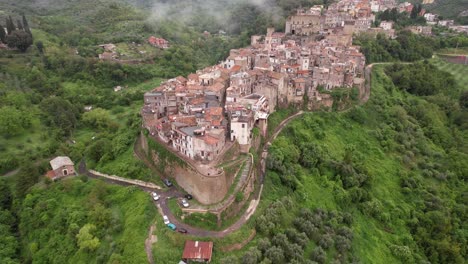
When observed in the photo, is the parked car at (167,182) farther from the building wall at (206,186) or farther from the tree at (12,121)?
the tree at (12,121)

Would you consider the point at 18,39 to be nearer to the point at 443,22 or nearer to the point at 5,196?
the point at 5,196

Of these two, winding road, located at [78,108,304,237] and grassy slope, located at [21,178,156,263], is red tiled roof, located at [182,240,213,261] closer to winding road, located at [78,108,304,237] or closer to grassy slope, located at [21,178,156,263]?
winding road, located at [78,108,304,237]

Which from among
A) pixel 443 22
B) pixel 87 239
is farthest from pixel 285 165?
pixel 443 22

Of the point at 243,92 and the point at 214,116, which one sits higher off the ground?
the point at 214,116

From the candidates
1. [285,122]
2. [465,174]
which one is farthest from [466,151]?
[285,122]

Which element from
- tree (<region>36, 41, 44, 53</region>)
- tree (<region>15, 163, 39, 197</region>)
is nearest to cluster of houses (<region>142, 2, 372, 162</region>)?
tree (<region>15, 163, 39, 197</region>)

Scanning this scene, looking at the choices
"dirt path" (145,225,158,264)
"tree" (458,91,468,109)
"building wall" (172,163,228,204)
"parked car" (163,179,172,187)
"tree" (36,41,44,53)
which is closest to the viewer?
"dirt path" (145,225,158,264)
